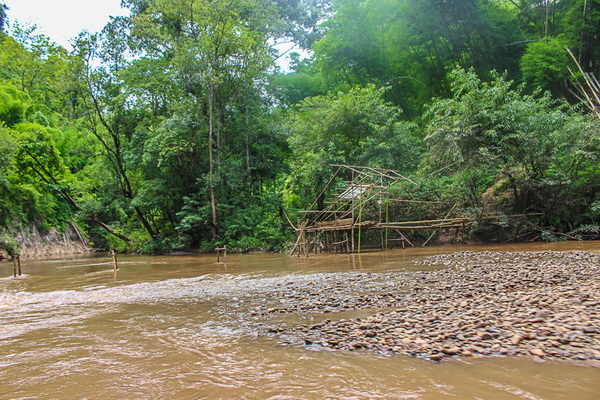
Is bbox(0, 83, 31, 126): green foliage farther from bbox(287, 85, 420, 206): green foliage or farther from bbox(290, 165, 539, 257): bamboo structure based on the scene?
bbox(290, 165, 539, 257): bamboo structure

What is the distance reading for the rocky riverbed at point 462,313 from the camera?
3.69m

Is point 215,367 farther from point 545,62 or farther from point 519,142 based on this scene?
point 545,62

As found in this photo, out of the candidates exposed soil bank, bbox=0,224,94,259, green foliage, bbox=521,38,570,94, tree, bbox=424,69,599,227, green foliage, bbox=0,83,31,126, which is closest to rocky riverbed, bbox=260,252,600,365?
tree, bbox=424,69,599,227

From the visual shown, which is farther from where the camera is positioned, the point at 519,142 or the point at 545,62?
the point at 545,62

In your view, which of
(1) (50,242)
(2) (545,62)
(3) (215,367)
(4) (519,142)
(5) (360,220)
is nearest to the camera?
(3) (215,367)

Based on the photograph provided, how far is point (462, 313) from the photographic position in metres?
4.86

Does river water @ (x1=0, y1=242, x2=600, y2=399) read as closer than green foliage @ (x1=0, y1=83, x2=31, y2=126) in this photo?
Yes

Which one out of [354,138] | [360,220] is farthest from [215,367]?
[354,138]

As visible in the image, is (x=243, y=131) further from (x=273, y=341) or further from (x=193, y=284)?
(x=273, y=341)

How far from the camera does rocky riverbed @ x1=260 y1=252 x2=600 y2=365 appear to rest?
369 cm

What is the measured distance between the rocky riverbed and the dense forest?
9.87 m

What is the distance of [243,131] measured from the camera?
83.3 ft

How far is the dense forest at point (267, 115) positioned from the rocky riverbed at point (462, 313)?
9869mm

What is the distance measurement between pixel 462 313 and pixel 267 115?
80.1 feet
